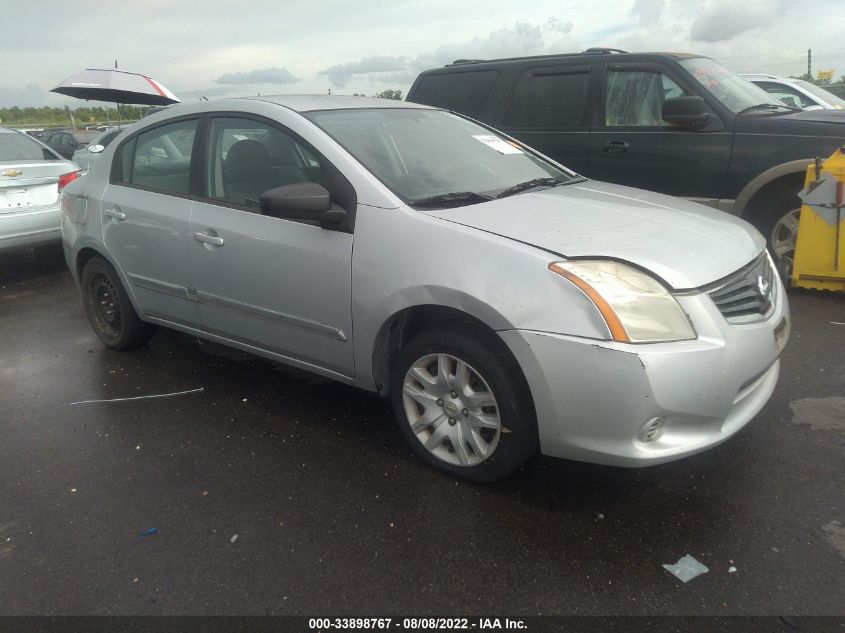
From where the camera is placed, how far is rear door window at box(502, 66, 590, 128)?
20.2 feet

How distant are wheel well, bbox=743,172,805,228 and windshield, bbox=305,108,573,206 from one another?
2.29 metres

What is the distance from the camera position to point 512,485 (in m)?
2.90

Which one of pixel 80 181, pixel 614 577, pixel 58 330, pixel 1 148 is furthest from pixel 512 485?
pixel 1 148

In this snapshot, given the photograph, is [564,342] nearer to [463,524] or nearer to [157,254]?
[463,524]

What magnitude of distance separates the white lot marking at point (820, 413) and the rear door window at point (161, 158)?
3483 millimetres

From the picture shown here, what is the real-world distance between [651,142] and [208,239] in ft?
13.0

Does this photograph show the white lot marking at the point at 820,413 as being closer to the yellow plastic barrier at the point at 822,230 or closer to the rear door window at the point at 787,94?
the yellow plastic barrier at the point at 822,230

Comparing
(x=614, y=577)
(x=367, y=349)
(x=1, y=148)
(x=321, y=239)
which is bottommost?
(x=614, y=577)

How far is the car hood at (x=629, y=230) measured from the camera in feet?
8.41

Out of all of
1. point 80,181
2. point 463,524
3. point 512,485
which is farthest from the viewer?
point 80,181

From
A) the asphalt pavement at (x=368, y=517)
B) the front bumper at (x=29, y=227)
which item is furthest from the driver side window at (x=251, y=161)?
the front bumper at (x=29, y=227)

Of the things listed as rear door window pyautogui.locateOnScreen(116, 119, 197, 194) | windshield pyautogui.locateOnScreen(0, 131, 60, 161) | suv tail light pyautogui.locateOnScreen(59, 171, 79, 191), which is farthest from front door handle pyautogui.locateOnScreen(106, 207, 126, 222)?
windshield pyautogui.locateOnScreen(0, 131, 60, 161)

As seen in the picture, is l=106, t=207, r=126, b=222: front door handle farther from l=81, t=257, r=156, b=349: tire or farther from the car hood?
the car hood

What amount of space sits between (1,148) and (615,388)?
7341mm
